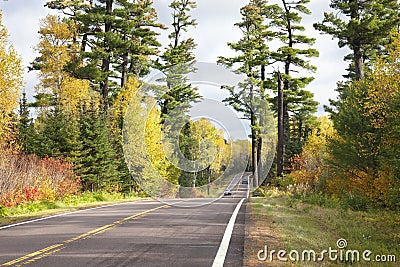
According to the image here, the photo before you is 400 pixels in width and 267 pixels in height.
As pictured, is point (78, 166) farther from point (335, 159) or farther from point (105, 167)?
point (335, 159)

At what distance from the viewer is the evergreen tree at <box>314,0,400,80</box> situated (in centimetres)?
2517

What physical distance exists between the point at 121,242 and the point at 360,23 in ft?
72.1

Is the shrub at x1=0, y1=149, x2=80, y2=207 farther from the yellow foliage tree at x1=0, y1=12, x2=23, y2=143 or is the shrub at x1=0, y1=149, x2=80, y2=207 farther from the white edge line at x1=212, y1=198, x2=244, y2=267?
the white edge line at x1=212, y1=198, x2=244, y2=267

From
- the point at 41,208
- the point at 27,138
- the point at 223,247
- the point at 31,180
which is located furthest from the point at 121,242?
the point at 27,138

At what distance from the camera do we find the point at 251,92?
27.0 m

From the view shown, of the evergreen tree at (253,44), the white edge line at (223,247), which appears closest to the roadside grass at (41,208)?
the white edge line at (223,247)

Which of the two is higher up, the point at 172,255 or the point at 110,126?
the point at 110,126

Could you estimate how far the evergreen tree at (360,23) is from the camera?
82.6ft

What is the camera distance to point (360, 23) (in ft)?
82.8

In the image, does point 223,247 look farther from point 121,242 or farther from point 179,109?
point 179,109

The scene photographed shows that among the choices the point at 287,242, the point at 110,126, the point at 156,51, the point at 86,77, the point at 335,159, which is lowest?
the point at 287,242

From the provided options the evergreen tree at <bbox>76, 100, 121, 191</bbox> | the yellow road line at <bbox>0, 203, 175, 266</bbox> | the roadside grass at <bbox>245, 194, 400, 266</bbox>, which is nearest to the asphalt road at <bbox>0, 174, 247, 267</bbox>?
the yellow road line at <bbox>0, 203, 175, 266</bbox>

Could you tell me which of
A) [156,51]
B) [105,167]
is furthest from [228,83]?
[156,51]

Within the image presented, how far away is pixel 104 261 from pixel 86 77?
28717 mm
